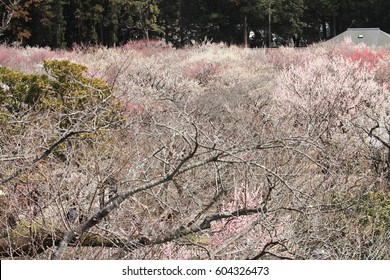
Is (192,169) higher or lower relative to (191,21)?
higher

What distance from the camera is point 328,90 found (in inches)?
517

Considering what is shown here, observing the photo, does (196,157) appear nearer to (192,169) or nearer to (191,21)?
(192,169)

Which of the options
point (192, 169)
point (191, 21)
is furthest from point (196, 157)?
point (191, 21)

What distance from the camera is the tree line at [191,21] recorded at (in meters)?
38.7

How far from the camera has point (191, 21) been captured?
1805 inches

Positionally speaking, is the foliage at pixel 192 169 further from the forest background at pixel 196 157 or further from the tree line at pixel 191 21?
the tree line at pixel 191 21

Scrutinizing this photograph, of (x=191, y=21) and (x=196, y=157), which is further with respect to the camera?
(x=191, y=21)

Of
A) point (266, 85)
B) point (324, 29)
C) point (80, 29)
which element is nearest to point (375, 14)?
point (324, 29)

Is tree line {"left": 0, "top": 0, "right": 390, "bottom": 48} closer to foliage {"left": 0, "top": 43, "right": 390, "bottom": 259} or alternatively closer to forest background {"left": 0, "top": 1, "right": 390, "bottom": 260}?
forest background {"left": 0, "top": 1, "right": 390, "bottom": 260}

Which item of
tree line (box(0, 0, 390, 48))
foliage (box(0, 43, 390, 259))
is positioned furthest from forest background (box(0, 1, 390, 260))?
tree line (box(0, 0, 390, 48))

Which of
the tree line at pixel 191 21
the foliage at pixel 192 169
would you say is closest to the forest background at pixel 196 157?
the foliage at pixel 192 169

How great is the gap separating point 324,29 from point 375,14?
219 inches

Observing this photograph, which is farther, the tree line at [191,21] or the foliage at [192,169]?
the tree line at [191,21]

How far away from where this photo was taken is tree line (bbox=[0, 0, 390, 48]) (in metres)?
38.7
